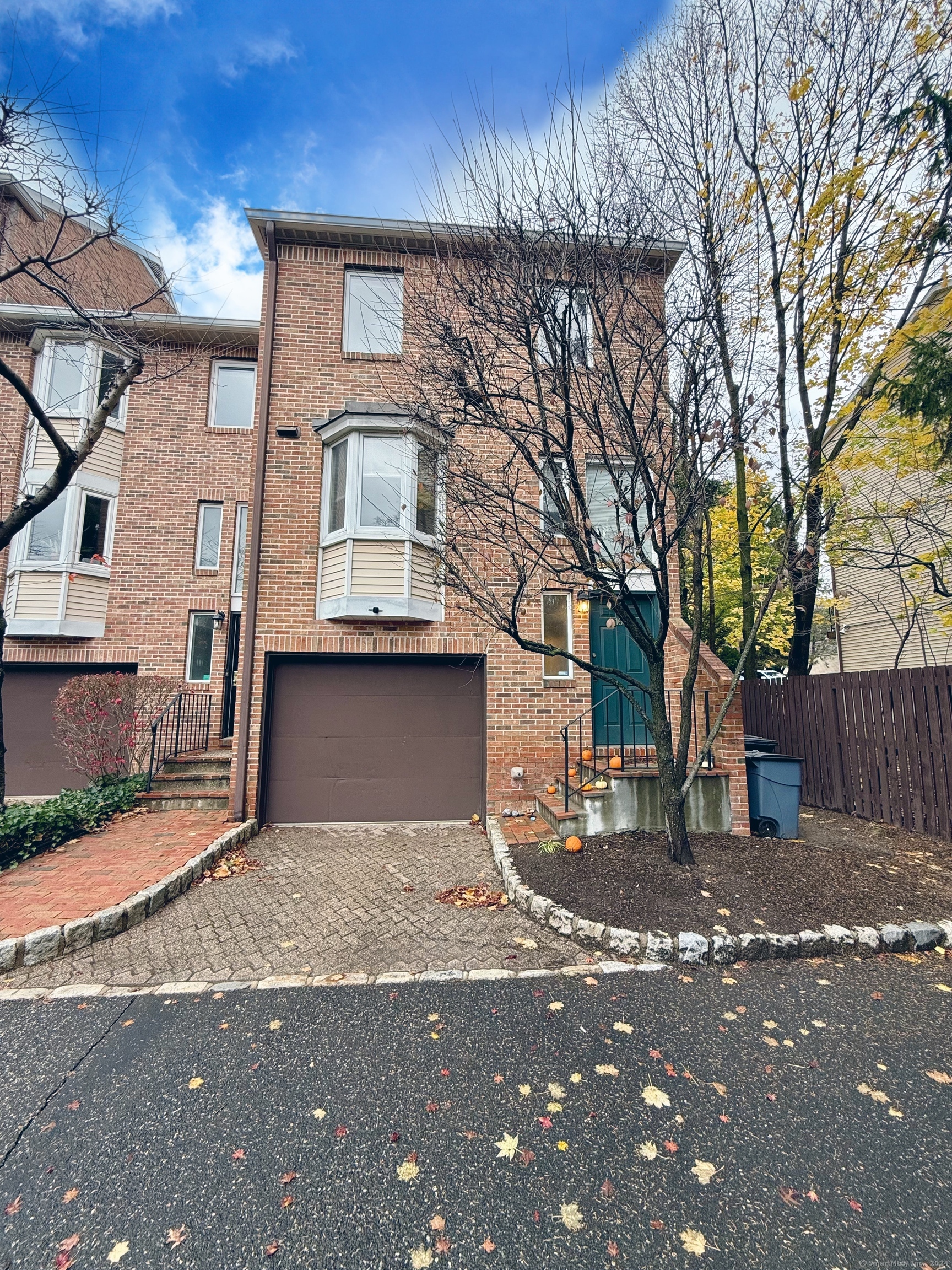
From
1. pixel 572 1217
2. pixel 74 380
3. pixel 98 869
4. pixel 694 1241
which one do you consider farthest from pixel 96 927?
pixel 74 380

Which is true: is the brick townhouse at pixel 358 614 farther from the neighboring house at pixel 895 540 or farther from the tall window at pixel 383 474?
the neighboring house at pixel 895 540

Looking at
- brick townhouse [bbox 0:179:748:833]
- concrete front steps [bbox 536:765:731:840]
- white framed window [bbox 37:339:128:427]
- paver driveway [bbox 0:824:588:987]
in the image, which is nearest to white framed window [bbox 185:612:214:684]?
brick townhouse [bbox 0:179:748:833]

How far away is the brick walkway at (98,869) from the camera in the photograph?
4125mm

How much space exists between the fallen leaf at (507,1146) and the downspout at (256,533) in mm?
5508

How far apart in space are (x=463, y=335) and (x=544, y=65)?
7.53 ft

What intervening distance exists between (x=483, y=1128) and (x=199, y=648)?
992 centimetres

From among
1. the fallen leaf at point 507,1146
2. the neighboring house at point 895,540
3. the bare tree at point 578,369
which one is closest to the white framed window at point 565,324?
the bare tree at point 578,369

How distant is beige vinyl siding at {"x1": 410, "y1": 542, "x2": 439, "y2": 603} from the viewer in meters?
7.01

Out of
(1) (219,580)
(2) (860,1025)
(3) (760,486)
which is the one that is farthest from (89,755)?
(3) (760,486)

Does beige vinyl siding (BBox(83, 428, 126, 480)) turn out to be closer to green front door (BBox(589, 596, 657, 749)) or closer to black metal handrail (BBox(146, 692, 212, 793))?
black metal handrail (BBox(146, 692, 212, 793))

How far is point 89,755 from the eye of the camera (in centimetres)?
743

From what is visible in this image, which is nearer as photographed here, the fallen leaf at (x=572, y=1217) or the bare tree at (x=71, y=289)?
the fallen leaf at (x=572, y=1217)

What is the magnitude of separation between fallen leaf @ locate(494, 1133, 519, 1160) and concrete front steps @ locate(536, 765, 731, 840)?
3.28 metres

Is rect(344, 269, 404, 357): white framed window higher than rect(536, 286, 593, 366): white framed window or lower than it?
higher
